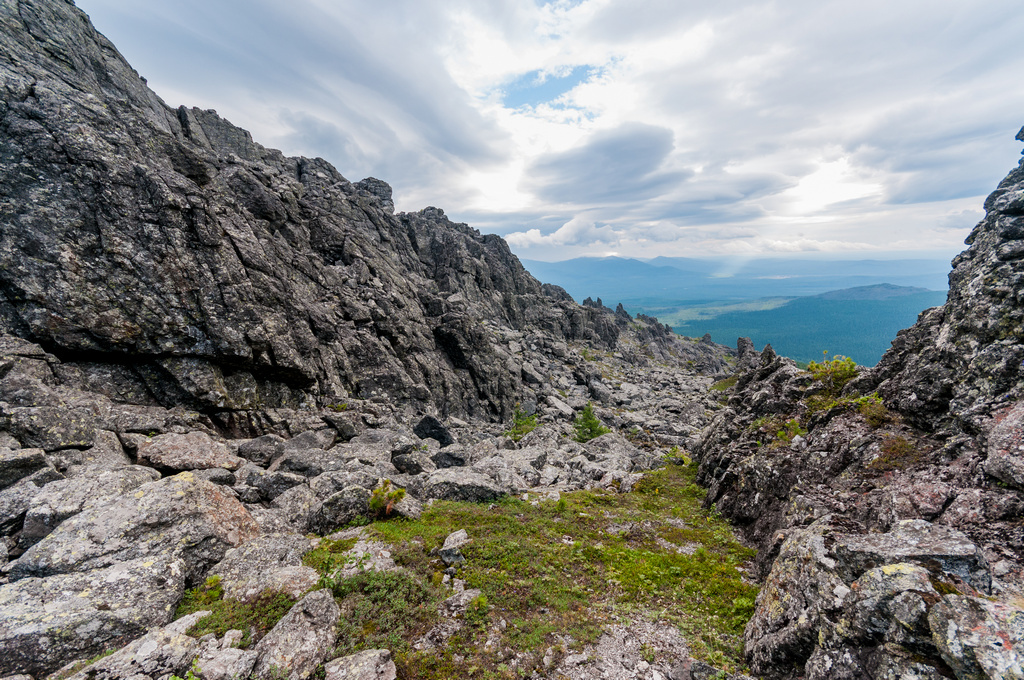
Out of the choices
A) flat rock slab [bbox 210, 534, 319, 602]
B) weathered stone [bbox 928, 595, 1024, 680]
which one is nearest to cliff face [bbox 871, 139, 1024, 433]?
weathered stone [bbox 928, 595, 1024, 680]

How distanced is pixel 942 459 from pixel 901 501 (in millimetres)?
2392

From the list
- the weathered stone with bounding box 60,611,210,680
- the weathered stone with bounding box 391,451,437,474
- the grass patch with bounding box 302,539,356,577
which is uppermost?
the weathered stone with bounding box 60,611,210,680

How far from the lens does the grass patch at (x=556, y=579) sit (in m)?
11.9

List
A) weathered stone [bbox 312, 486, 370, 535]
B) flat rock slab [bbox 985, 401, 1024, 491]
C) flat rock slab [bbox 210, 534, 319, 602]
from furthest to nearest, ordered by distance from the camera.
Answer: weathered stone [bbox 312, 486, 370, 535] → flat rock slab [bbox 210, 534, 319, 602] → flat rock slab [bbox 985, 401, 1024, 491]

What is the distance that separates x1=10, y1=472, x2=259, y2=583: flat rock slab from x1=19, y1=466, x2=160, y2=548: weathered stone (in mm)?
728

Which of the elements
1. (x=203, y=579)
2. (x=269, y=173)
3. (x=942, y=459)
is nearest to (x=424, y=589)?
(x=203, y=579)

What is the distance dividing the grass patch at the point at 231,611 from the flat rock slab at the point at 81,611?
57 cm

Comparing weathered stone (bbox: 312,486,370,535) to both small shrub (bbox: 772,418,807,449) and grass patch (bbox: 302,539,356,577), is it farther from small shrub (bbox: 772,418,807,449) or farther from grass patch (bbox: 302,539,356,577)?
small shrub (bbox: 772,418,807,449)

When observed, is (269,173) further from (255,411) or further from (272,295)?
(255,411)

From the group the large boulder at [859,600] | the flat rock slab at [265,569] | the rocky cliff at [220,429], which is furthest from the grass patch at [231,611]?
the large boulder at [859,600]

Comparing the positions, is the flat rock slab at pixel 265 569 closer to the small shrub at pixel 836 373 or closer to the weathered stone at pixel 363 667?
the weathered stone at pixel 363 667

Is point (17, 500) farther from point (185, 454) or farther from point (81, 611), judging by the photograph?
point (81, 611)

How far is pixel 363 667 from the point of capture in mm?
10398

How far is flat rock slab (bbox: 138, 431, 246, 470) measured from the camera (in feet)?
71.1
